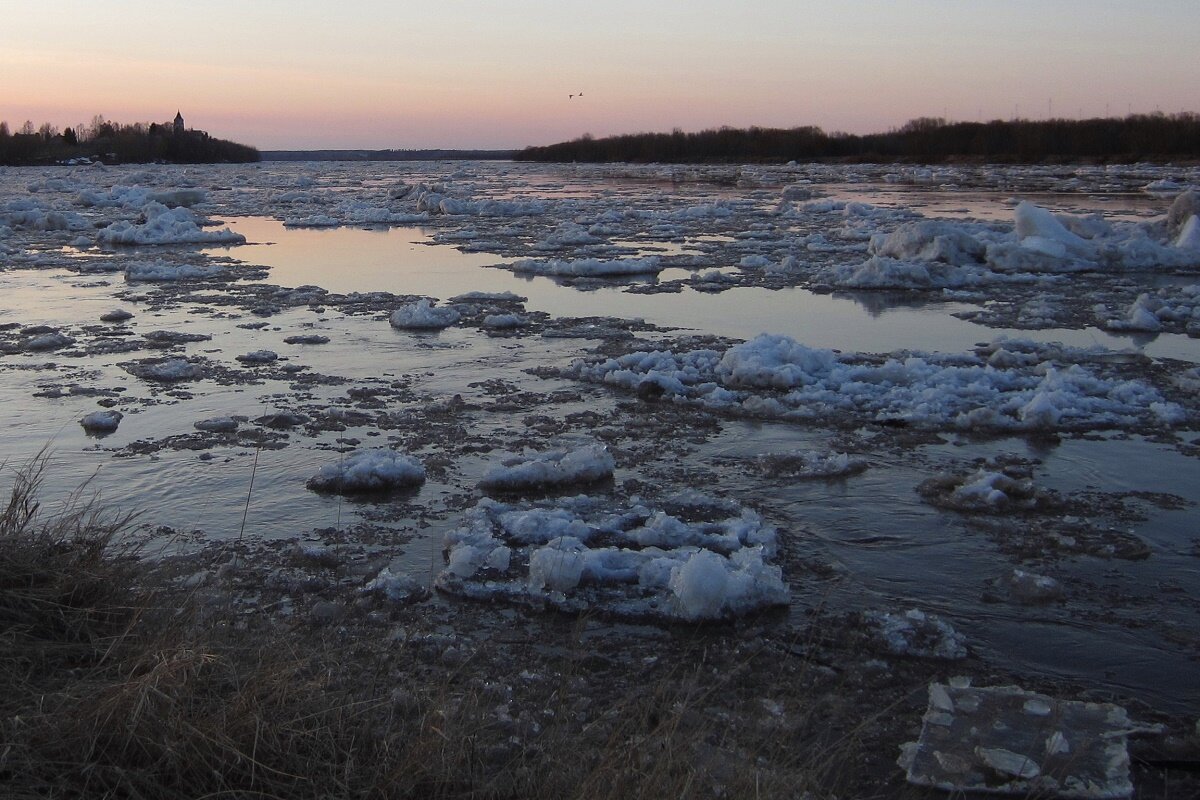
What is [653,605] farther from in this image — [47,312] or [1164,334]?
[47,312]

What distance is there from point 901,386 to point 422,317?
439 centimetres

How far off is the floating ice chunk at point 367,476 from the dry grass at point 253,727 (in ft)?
6.54

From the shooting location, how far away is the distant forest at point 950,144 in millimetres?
49156

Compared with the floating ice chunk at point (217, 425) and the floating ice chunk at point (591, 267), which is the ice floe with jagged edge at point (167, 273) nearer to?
the floating ice chunk at point (591, 267)

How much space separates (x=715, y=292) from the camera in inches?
461

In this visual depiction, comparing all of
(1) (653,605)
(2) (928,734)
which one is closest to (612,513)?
(1) (653,605)

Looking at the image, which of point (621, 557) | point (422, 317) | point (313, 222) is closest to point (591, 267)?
point (422, 317)

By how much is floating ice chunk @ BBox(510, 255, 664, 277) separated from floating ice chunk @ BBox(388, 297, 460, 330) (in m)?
3.88

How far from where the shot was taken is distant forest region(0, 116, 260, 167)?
61.6 m

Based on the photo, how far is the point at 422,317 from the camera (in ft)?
30.7

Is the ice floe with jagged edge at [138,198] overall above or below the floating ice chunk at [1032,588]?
above

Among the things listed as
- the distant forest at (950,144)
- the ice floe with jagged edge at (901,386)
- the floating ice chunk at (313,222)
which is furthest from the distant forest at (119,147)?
the ice floe with jagged edge at (901,386)

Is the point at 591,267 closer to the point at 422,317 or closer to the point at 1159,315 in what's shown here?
the point at 422,317

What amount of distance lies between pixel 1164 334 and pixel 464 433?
6459 millimetres
